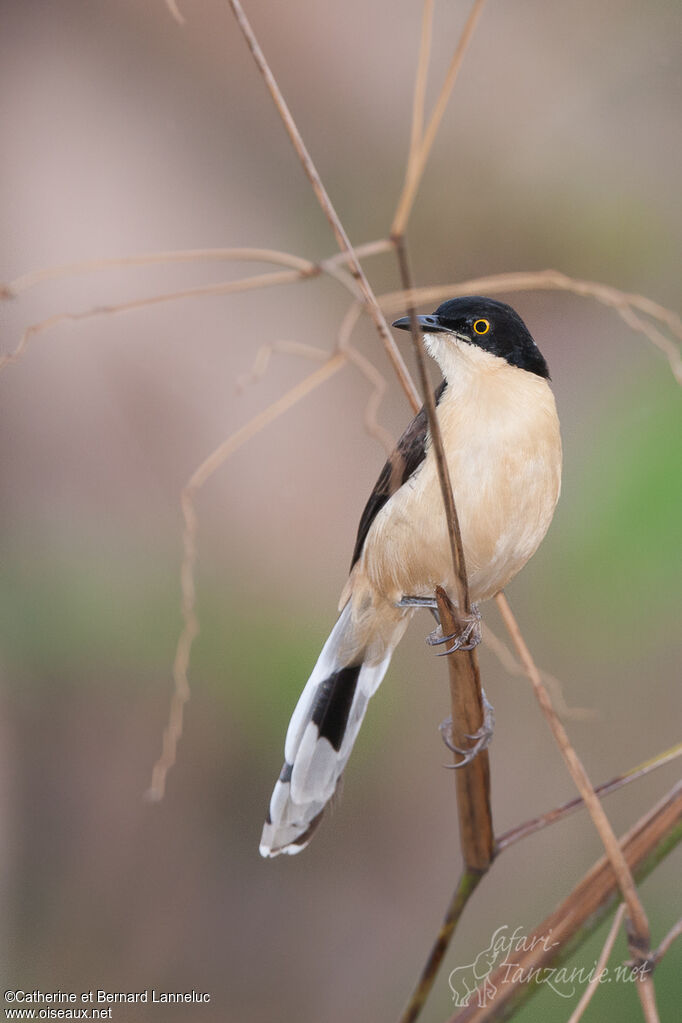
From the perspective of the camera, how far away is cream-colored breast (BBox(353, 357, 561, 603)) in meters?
1.15

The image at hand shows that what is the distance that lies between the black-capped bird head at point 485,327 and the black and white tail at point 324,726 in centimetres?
37

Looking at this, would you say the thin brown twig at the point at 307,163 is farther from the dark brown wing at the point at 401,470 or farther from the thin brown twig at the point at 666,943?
the thin brown twig at the point at 666,943

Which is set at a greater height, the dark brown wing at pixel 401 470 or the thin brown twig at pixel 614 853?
the dark brown wing at pixel 401 470

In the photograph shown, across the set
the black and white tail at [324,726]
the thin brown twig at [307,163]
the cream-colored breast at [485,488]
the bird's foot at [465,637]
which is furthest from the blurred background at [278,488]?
the thin brown twig at [307,163]

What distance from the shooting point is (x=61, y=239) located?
5.88 feet

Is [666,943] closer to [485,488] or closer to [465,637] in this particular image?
[465,637]

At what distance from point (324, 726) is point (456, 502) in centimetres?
37

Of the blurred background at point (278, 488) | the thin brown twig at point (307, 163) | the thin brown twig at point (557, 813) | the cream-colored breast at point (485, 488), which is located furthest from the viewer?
the blurred background at point (278, 488)

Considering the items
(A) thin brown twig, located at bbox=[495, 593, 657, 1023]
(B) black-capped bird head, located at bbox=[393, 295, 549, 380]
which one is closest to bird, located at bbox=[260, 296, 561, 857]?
(B) black-capped bird head, located at bbox=[393, 295, 549, 380]

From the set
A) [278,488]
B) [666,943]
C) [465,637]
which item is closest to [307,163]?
[465,637]

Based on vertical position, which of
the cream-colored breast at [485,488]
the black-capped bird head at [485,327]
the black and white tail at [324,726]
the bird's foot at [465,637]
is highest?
the black-capped bird head at [485,327]

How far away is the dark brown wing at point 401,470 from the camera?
1.16 metres


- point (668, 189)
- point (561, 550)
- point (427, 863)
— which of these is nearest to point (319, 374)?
point (561, 550)

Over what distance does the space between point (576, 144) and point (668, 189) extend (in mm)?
193
